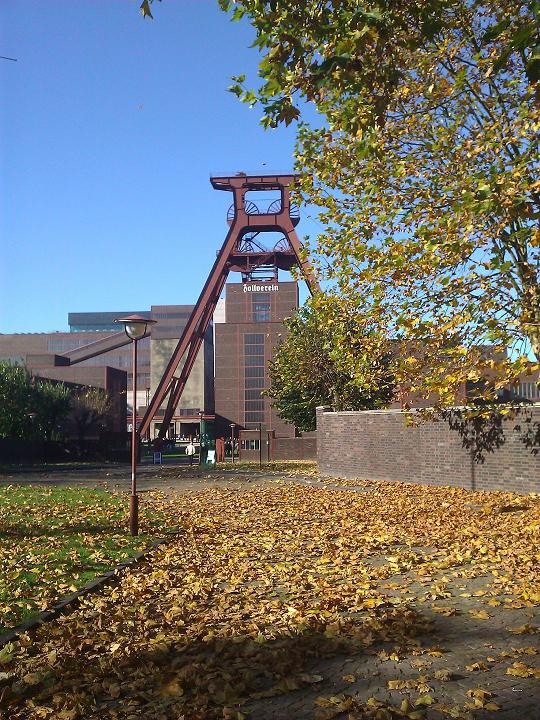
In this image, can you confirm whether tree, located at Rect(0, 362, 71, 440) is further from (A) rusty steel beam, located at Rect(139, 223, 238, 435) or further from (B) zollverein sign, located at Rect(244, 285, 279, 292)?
(B) zollverein sign, located at Rect(244, 285, 279, 292)

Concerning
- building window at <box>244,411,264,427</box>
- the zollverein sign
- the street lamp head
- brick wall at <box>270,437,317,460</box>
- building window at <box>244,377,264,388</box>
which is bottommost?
brick wall at <box>270,437,317,460</box>

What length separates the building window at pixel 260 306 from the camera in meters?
90.9

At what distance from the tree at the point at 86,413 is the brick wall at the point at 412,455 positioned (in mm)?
37185

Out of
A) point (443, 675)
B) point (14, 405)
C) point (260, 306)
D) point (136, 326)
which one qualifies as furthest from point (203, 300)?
point (443, 675)

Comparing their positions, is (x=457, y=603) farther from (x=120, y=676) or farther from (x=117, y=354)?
(x=117, y=354)

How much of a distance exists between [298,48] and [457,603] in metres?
5.67

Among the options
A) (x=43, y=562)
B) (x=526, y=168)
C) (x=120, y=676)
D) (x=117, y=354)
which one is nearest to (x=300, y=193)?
(x=526, y=168)

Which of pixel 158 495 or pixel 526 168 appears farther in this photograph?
pixel 158 495

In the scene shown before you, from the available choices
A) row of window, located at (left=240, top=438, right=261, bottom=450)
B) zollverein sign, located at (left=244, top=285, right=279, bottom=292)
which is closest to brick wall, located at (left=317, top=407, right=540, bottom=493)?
row of window, located at (left=240, top=438, right=261, bottom=450)

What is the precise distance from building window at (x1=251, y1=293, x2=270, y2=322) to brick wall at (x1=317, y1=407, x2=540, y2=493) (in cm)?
6323

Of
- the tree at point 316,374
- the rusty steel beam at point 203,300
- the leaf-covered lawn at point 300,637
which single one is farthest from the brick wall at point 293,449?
the leaf-covered lawn at point 300,637

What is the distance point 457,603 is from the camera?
692cm

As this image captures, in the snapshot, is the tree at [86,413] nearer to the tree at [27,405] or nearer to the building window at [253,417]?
the tree at [27,405]

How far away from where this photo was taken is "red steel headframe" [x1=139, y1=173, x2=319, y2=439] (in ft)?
223
